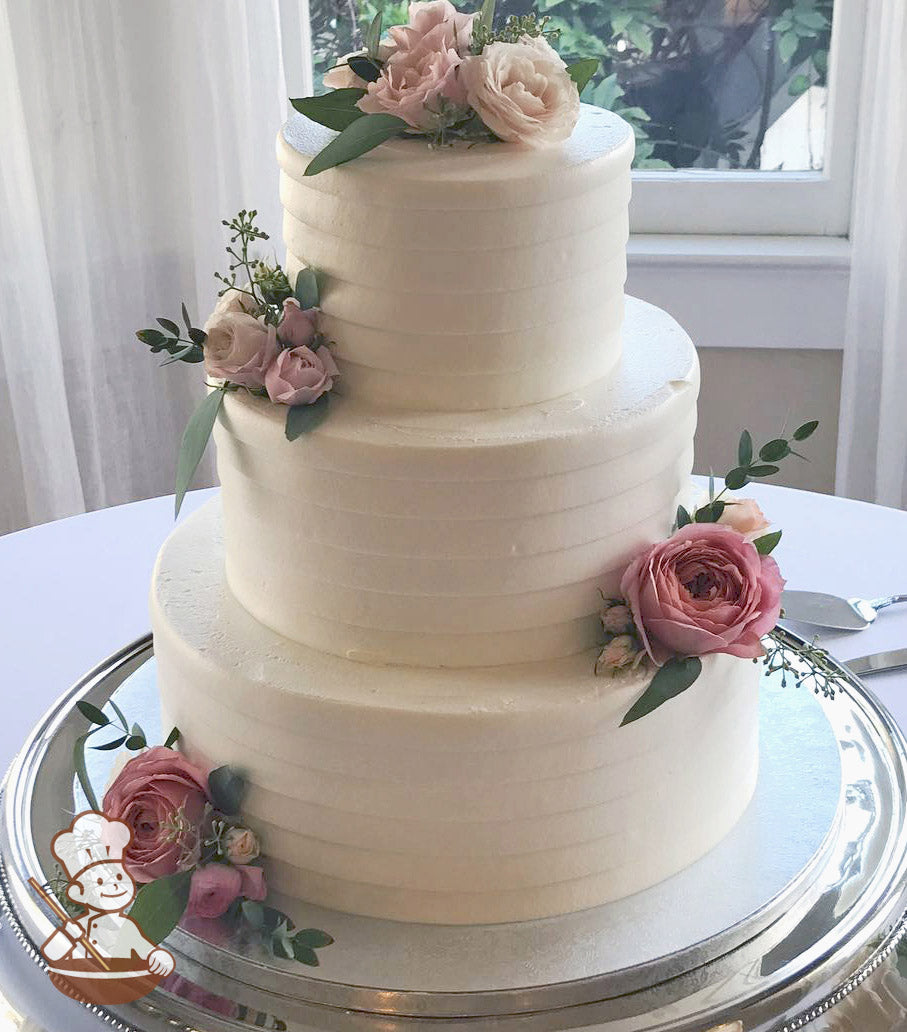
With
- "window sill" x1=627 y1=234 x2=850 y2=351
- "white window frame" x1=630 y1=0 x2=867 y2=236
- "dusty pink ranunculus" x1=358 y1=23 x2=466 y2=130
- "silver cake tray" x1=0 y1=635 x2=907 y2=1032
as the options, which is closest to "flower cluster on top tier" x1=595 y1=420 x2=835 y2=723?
"silver cake tray" x1=0 y1=635 x2=907 y2=1032

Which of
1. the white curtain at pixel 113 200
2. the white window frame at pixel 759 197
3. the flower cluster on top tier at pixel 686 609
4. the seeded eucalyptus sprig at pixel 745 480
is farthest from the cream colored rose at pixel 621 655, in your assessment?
the white window frame at pixel 759 197

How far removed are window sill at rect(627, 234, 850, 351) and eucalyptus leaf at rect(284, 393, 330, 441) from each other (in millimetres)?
1621

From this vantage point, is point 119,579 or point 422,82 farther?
point 119,579

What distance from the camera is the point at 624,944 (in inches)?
41.6

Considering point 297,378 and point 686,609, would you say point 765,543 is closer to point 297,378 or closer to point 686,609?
point 686,609

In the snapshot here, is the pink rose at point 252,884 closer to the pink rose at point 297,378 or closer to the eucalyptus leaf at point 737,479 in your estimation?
the pink rose at point 297,378

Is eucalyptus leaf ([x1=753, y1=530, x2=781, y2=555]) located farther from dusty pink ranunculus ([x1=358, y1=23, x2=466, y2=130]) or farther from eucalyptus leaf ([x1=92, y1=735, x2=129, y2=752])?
eucalyptus leaf ([x1=92, y1=735, x2=129, y2=752])

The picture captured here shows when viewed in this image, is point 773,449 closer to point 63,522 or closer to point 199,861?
point 199,861

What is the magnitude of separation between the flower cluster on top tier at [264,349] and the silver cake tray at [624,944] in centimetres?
36

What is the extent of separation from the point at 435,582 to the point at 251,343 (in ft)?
0.80

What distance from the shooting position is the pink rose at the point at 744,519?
1159 mm

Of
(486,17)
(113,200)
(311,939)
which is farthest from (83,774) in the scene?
(113,200)

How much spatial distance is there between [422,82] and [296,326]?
0.21 m

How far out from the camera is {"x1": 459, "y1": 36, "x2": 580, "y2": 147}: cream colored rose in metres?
1.01
